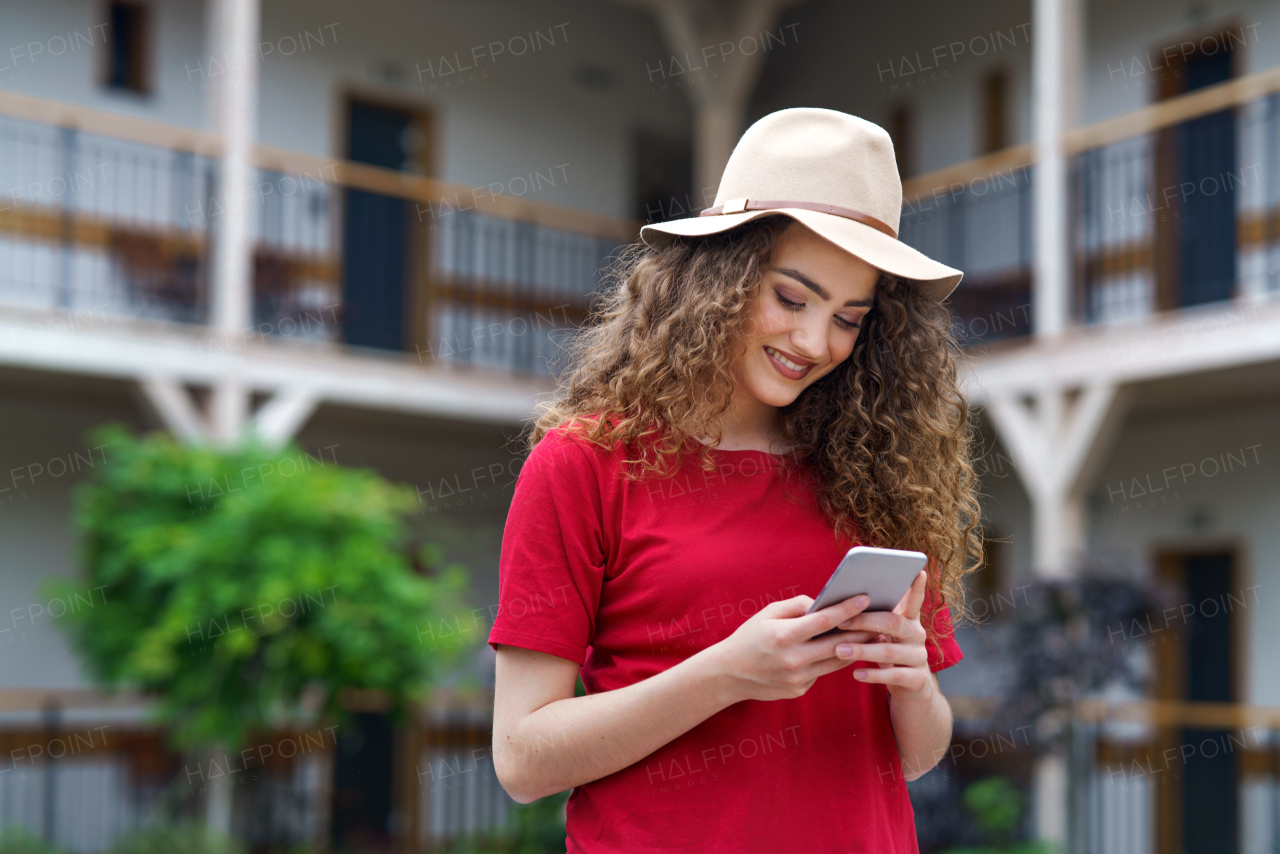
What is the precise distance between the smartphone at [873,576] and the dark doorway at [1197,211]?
26.5 feet

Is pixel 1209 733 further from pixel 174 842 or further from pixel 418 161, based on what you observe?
pixel 418 161

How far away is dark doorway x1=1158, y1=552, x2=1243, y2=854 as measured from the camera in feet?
29.9

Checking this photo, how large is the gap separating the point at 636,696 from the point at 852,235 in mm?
559

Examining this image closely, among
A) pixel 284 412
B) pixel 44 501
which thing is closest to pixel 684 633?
pixel 284 412

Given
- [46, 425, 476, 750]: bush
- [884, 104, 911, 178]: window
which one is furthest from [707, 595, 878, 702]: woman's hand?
[884, 104, 911, 178]: window

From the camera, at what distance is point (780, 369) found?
162 centimetres

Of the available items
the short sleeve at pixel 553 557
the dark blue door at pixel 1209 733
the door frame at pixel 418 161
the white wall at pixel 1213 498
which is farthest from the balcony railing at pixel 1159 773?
the short sleeve at pixel 553 557

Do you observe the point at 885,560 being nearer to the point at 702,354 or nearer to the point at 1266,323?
the point at 702,354

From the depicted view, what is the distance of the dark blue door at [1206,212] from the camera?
8.98 m

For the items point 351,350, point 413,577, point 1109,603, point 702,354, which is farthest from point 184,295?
point 702,354

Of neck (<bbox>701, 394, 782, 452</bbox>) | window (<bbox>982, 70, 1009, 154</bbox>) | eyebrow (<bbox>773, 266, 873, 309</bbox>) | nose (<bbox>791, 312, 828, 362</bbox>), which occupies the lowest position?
neck (<bbox>701, 394, 782, 452</bbox>)

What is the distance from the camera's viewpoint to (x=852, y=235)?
1562mm

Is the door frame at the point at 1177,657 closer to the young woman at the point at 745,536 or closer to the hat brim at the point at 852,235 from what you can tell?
the young woman at the point at 745,536

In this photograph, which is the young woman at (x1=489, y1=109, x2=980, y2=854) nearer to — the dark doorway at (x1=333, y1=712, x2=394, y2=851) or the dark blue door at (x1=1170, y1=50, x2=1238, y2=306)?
the dark blue door at (x1=1170, y1=50, x2=1238, y2=306)
